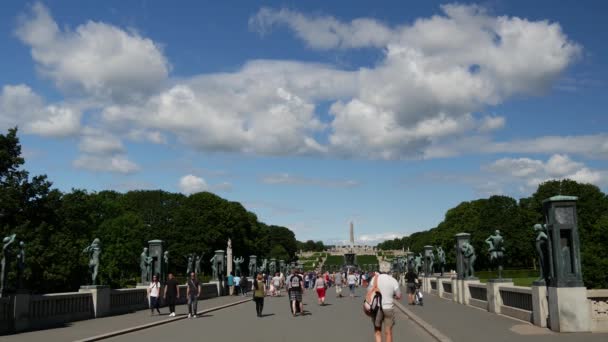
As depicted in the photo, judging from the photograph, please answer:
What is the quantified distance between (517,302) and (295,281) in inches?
307

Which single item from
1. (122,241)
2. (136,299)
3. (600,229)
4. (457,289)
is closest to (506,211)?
(600,229)

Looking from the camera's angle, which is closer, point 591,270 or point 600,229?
point 591,270

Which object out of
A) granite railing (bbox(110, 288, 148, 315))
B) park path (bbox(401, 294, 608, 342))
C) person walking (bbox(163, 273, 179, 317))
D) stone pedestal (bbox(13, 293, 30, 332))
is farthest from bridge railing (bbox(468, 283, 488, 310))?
stone pedestal (bbox(13, 293, 30, 332))

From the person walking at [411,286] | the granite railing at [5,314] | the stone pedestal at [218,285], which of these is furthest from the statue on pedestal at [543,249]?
the stone pedestal at [218,285]

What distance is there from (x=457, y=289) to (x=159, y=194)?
2592 inches

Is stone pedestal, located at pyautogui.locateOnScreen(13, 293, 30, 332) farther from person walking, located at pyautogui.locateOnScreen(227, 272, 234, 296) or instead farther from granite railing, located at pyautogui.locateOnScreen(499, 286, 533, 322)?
person walking, located at pyautogui.locateOnScreen(227, 272, 234, 296)

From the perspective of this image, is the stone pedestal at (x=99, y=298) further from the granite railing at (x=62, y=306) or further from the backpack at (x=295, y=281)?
the backpack at (x=295, y=281)

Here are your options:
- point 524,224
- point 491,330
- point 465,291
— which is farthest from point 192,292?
point 524,224

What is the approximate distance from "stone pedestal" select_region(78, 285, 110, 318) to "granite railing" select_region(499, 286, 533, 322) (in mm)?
13891

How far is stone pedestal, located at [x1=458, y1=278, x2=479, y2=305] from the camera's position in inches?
1134

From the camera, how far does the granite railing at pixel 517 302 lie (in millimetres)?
18683

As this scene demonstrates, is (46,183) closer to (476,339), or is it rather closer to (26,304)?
(26,304)

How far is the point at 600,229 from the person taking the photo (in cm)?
5378

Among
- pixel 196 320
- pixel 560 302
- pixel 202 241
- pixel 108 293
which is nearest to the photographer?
pixel 560 302
